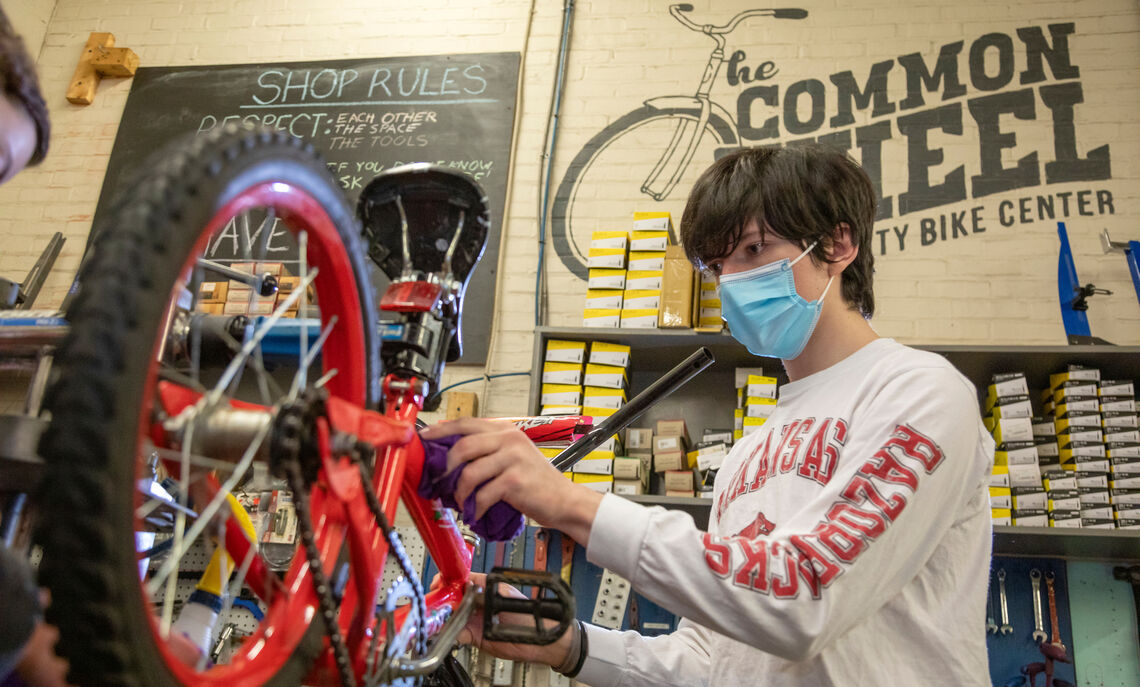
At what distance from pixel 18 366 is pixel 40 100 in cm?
65

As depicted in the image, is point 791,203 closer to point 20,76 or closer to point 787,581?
point 787,581

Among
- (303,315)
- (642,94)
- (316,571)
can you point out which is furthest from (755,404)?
(316,571)

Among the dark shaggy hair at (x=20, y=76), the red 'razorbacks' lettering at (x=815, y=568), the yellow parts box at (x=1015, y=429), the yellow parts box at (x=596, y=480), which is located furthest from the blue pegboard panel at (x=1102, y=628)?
the dark shaggy hair at (x=20, y=76)

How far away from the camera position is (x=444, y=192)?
0.88m

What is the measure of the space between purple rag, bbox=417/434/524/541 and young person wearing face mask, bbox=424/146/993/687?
0.6 inches

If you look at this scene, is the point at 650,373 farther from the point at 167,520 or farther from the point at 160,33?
the point at 160,33

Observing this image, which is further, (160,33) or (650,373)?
(160,33)

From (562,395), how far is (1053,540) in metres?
1.44

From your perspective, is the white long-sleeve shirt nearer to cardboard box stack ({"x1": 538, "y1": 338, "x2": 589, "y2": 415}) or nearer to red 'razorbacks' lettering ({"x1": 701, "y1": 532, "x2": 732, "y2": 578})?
red 'razorbacks' lettering ({"x1": 701, "y1": 532, "x2": 732, "y2": 578})

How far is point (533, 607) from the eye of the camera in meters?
0.75

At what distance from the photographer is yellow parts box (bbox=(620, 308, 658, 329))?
8.18 feet

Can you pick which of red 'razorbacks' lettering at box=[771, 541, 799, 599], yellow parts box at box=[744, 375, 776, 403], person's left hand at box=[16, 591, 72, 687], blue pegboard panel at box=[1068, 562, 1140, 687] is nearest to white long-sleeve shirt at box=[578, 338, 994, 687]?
red 'razorbacks' lettering at box=[771, 541, 799, 599]

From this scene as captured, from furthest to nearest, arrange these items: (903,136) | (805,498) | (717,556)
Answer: (903,136)
(805,498)
(717,556)

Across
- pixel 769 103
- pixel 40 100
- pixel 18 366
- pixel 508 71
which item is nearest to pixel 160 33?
pixel 508 71
